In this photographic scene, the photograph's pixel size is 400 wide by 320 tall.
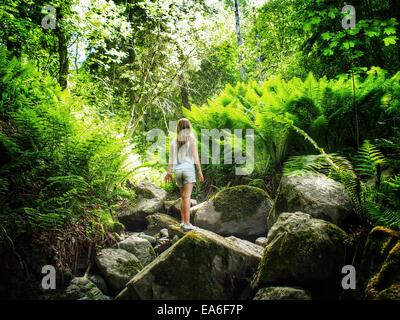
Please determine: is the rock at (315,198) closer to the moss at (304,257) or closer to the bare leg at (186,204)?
the moss at (304,257)

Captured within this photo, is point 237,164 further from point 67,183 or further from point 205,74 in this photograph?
point 205,74

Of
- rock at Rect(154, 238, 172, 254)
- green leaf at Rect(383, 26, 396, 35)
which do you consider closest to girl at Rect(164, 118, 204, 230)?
rock at Rect(154, 238, 172, 254)

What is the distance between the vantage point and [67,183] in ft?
10.7

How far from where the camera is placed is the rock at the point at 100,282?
2.95m

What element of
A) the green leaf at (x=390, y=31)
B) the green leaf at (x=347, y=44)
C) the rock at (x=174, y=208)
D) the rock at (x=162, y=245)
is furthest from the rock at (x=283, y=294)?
the green leaf at (x=390, y=31)

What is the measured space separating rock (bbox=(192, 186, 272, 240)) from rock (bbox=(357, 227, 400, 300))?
1.80 m

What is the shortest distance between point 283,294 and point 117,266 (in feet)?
5.40

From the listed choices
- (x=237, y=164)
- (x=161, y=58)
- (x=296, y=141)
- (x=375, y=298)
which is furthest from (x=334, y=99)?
(x=161, y=58)

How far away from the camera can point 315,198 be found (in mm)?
3121

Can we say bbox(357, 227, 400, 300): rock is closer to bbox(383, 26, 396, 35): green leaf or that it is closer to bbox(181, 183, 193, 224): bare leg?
bbox(181, 183, 193, 224): bare leg

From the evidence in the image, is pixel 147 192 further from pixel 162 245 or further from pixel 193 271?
pixel 193 271

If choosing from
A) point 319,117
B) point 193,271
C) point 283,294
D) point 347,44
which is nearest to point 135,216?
point 193,271

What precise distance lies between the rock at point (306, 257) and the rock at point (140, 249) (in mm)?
1346

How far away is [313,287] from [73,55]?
6913 millimetres
